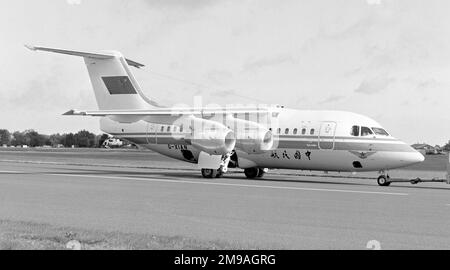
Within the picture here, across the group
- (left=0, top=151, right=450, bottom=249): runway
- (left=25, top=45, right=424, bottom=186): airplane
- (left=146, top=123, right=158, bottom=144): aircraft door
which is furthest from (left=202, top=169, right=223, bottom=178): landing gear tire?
(left=0, top=151, right=450, bottom=249): runway

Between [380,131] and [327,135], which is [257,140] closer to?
[327,135]

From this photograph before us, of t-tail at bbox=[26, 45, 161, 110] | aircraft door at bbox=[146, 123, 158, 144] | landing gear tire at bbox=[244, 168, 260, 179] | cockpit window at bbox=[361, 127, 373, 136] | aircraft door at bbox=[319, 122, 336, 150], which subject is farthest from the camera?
aircraft door at bbox=[146, 123, 158, 144]

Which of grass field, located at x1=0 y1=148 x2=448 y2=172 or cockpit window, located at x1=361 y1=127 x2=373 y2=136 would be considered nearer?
cockpit window, located at x1=361 y1=127 x2=373 y2=136

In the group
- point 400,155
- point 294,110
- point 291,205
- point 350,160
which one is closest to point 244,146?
point 294,110

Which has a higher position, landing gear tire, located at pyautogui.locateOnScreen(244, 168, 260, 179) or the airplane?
the airplane

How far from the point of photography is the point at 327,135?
1037 inches

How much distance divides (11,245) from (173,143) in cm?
2303

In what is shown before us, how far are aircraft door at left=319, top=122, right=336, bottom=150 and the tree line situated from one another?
429 feet

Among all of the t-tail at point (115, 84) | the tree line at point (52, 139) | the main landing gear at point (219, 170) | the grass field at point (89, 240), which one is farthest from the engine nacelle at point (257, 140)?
the tree line at point (52, 139)

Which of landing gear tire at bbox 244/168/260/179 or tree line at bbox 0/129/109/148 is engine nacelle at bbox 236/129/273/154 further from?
tree line at bbox 0/129/109/148

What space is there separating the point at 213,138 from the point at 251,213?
14.3m

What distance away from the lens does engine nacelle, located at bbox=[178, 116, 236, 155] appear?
2791 cm

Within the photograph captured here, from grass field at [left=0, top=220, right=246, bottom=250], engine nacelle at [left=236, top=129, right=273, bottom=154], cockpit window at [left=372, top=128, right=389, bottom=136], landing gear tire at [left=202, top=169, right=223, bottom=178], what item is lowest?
grass field at [left=0, top=220, right=246, bottom=250]
